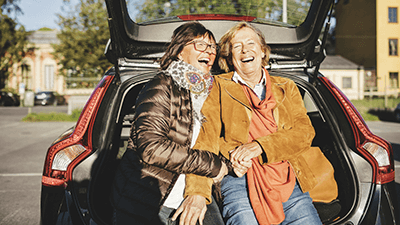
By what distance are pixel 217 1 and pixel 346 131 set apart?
5.03ft

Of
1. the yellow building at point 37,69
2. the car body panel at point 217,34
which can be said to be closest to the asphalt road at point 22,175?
the car body panel at point 217,34

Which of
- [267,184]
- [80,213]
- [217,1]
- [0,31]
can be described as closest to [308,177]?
[267,184]

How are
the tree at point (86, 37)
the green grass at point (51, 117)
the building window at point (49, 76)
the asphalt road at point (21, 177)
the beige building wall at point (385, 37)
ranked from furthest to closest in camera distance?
1. the building window at point (49, 76)
2. the beige building wall at point (385, 37)
3. the tree at point (86, 37)
4. the green grass at point (51, 117)
5. the asphalt road at point (21, 177)

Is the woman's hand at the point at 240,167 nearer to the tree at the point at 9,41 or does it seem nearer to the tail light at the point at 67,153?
the tail light at the point at 67,153

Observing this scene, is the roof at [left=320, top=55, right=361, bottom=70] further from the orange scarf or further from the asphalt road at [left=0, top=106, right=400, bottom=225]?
the orange scarf

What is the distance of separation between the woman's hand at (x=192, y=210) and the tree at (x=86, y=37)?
21149 millimetres

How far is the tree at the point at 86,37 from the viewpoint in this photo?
21.8m

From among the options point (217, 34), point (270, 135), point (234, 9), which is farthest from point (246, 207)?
point (234, 9)

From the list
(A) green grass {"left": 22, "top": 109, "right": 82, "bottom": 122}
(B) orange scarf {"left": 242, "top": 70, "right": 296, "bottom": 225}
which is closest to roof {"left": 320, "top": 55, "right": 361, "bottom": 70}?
(A) green grass {"left": 22, "top": 109, "right": 82, "bottom": 122}

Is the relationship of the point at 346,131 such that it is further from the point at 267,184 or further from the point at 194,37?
the point at 194,37

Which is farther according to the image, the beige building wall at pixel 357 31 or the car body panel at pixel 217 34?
the beige building wall at pixel 357 31

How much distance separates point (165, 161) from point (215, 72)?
1.23 m

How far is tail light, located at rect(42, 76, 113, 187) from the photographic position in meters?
1.72

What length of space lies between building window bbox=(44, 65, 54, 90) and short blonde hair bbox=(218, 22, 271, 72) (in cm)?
4155
